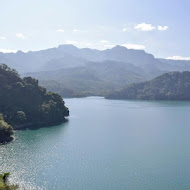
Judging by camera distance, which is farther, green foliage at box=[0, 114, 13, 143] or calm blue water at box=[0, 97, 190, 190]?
green foliage at box=[0, 114, 13, 143]

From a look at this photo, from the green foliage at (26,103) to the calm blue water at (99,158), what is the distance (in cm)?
A: 739

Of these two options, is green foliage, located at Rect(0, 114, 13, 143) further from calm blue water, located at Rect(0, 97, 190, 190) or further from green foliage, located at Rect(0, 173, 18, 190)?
green foliage, located at Rect(0, 173, 18, 190)

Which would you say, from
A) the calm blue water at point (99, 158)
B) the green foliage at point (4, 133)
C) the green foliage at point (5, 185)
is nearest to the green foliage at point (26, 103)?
the calm blue water at point (99, 158)

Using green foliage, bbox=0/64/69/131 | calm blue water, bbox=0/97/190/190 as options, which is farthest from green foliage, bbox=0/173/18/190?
green foliage, bbox=0/64/69/131

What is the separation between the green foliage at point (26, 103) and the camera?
305ft

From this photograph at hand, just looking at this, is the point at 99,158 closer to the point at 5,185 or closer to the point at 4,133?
the point at 5,185

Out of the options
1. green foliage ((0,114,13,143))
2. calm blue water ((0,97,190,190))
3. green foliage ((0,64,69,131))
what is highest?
green foliage ((0,64,69,131))

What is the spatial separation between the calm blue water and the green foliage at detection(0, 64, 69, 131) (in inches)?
291

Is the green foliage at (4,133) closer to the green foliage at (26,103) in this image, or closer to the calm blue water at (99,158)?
the calm blue water at (99,158)

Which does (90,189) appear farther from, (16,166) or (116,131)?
(116,131)

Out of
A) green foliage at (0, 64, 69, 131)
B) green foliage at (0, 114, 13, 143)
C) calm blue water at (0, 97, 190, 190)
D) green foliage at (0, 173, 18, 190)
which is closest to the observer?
green foliage at (0, 173, 18, 190)

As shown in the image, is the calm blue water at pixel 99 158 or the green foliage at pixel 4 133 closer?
the calm blue water at pixel 99 158

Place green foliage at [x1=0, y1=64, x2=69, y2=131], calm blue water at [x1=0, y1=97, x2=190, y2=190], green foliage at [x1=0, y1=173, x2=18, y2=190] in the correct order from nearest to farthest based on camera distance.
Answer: green foliage at [x1=0, y1=173, x2=18, y2=190], calm blue water at [x1=0, y1=97, x2=190, y2=190], green foliage at [x1=0, y1=64, x2=69, y2=131]

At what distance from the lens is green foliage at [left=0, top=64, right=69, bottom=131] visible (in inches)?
3664
